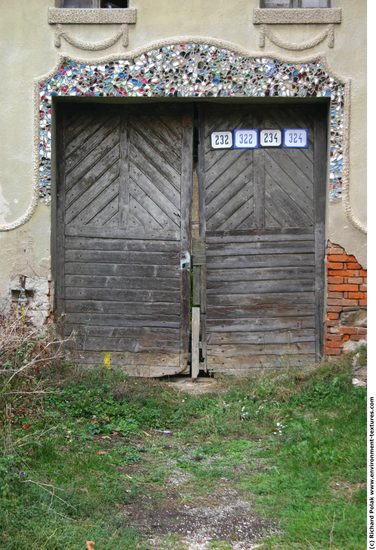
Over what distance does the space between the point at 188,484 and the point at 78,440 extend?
3.63 feet

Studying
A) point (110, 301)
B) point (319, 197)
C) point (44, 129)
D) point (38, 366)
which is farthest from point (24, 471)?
point (319, 197)

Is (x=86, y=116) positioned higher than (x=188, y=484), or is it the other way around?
(x=86, y=116)

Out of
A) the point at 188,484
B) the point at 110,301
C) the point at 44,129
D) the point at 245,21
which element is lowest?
the point at 188,484

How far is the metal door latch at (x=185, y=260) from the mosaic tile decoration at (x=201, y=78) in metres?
1.68

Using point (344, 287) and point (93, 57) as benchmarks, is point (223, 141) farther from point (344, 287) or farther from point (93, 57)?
point (344, 287)

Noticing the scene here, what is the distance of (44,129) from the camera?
8.33 meters

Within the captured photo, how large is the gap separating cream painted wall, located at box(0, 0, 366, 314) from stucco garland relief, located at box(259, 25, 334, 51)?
46mm

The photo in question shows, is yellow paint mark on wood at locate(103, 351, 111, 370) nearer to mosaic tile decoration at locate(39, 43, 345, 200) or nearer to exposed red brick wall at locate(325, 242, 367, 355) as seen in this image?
exposed red brick wall at locate(325, 242, 367, 355)

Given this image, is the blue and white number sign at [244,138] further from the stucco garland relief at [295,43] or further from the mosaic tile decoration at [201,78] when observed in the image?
the stucco garland relief at [295,43]

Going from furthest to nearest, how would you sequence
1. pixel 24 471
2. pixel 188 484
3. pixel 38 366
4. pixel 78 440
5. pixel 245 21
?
pixel 245 21 < pixel 38 366 < pixel 78 440 < pixel 188 484 < pixel 24 471

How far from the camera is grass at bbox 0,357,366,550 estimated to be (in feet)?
15.5

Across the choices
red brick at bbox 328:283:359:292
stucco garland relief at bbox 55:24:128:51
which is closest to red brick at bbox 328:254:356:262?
red brick at bbox 328:283:359:292

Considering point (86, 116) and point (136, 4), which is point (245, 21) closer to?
point (136, 4)

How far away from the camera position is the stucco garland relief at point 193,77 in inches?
324
